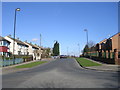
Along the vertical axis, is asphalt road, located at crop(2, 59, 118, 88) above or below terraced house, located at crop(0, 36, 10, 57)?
below

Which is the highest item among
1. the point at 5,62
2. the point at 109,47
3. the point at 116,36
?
the point at 116,36

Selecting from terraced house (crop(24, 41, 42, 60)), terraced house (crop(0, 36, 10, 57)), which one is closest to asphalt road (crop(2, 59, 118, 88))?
→ terraced house (crop(0, 36, 10, 57))

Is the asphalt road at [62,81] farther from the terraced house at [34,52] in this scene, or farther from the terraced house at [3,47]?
the terraced house at [34,52]

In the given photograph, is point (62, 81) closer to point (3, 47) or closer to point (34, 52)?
point (3, 47)

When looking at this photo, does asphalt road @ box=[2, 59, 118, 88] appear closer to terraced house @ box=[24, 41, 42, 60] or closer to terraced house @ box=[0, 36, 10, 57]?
terraced house @ box=[0, 36, 10, 57]

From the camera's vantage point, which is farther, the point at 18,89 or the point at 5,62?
the point at 5,62

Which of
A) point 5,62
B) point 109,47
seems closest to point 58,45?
point 109,47

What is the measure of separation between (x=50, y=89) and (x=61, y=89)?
52 cm

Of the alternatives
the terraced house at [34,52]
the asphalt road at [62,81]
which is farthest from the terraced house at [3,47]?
the asphalt road at [62,81]

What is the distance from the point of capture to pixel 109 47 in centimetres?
3878

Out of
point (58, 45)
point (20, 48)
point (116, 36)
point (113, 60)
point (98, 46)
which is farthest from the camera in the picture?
point (58, 45)

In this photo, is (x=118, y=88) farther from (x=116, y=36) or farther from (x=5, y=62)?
(x=116, y=36)

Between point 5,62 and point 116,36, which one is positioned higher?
point 116,36

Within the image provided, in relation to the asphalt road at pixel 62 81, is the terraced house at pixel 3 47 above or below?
above
